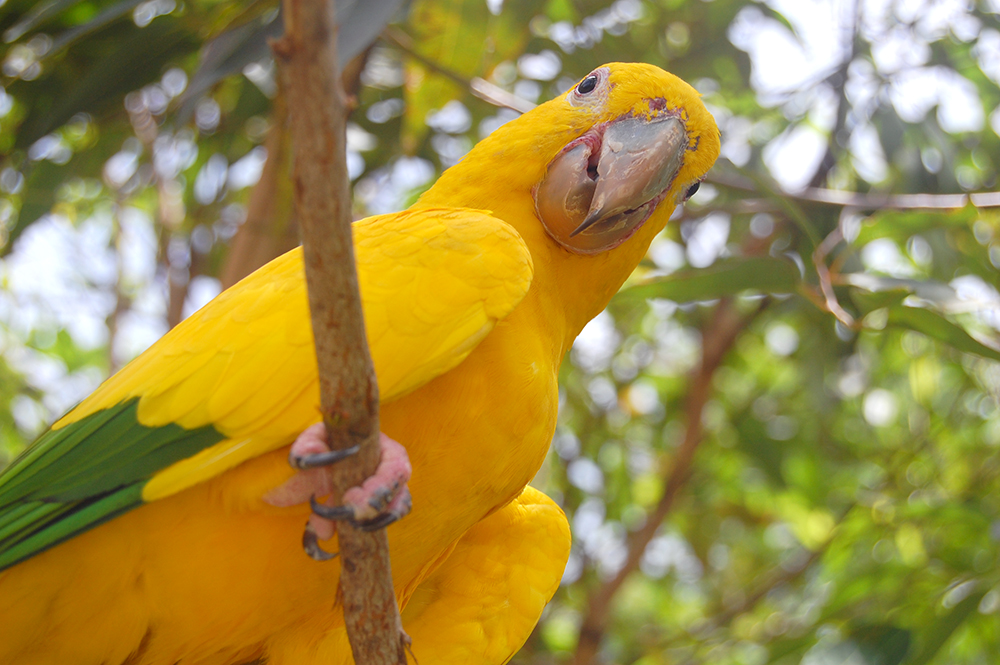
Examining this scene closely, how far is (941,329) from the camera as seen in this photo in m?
2.03

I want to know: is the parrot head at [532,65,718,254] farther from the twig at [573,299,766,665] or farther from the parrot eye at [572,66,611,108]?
the twig at [573,299,766,665]

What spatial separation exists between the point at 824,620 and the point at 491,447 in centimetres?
193

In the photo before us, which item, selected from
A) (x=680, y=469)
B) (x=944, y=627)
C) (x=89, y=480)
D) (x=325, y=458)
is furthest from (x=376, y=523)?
(x=680, y=469)

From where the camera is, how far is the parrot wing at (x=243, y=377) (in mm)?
1177

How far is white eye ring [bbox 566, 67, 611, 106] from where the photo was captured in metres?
1.68

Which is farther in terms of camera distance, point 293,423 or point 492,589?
point 492,589

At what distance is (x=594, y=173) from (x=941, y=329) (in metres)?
1.08

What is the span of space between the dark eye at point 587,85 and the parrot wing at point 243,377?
0.50 m

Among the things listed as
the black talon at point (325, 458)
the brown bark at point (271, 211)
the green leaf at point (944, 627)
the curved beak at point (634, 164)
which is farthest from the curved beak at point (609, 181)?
the green leaf at point (944, 627)

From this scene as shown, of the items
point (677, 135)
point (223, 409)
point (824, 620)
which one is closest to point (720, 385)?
point (824, 620)

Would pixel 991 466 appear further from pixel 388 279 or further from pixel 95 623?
pixel 95 623

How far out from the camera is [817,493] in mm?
3799

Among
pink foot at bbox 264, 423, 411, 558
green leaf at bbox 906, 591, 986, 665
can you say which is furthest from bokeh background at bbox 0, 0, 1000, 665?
pink foot at bbox 264, 423, 411, 558

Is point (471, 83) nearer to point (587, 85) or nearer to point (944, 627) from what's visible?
point (587, 85)
